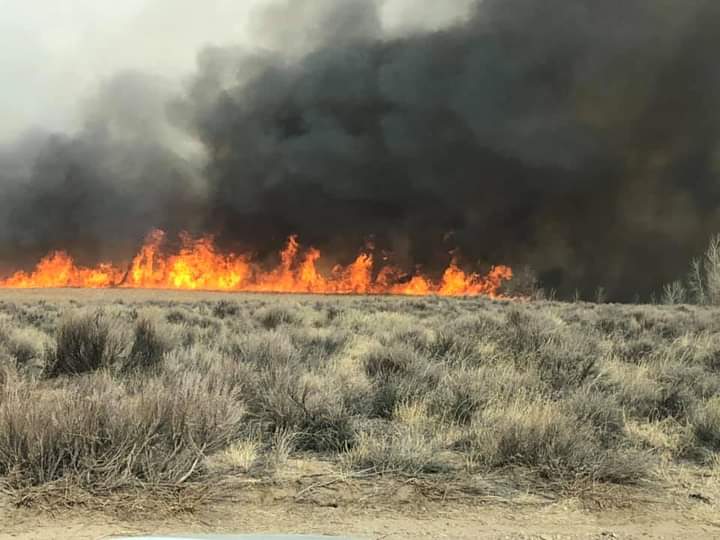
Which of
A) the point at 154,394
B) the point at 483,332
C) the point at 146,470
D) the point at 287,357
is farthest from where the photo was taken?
the point at 483,332

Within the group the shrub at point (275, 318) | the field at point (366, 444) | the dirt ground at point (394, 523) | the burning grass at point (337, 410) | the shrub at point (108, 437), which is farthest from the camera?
the shrub at point (275, 318)

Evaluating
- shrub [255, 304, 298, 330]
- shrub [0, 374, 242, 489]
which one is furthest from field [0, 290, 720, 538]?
shrub [255, 304, 298, 330]

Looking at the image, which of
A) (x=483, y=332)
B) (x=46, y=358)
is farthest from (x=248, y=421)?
(x=483, y=332)

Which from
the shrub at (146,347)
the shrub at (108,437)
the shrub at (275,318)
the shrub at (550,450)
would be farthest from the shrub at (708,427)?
the shrub at (275,318)

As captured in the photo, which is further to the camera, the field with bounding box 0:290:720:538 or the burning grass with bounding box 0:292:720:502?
the burning grass with bounding box 0:292:720:502

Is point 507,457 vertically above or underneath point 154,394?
underneath

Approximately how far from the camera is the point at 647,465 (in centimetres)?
576

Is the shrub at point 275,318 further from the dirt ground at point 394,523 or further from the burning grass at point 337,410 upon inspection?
the dirt ground at point 394,523

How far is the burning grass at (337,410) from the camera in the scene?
5.32m

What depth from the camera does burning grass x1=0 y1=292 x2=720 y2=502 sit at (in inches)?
209

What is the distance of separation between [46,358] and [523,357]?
28.3 ft

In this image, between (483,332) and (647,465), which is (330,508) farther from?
(483,332)

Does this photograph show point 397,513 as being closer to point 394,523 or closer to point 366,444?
point 394,523

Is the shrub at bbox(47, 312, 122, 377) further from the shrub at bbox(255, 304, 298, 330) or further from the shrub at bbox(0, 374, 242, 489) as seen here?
the shrub at bbox(255, 304, 298, 330)
